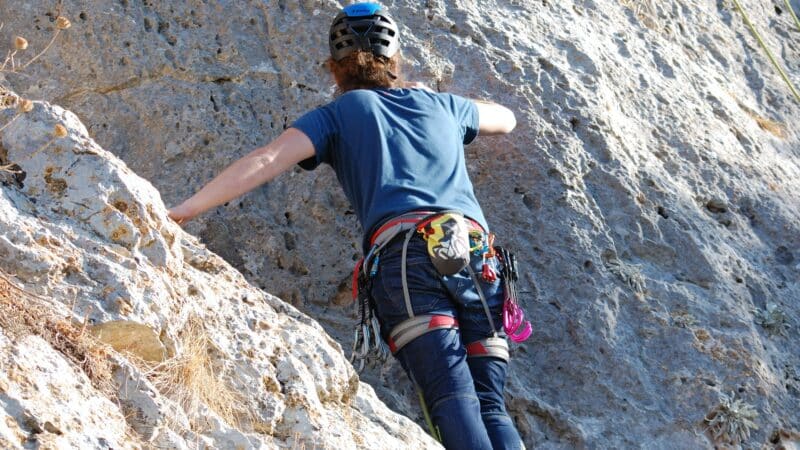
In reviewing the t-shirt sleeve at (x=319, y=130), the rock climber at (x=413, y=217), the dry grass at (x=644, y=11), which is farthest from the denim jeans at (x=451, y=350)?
the dry grass at (x=644, y=11)

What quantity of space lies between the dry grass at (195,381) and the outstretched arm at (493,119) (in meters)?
2.08

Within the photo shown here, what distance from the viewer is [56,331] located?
3354 millimetres

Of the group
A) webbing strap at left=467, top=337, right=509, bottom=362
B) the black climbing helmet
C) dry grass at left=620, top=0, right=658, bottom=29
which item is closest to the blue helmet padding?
the black climbing helmet

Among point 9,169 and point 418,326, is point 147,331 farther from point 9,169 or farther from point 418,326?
point 418,326

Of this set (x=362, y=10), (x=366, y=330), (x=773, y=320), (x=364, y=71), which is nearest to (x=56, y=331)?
(x=366, y=330)

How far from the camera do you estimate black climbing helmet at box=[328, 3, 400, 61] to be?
195 inches

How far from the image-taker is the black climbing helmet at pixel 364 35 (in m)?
4.95

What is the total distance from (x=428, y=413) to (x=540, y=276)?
162 centimetres

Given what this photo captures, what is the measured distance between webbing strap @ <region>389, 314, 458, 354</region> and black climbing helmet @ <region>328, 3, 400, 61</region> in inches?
48.7

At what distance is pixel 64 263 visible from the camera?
141 inches

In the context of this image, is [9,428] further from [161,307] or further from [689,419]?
[689,419]

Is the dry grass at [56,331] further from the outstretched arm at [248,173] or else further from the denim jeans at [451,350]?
the denim jeans at [451,350]

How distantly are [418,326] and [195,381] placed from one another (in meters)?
1.08

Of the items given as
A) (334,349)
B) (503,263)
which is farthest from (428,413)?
(503,263)
